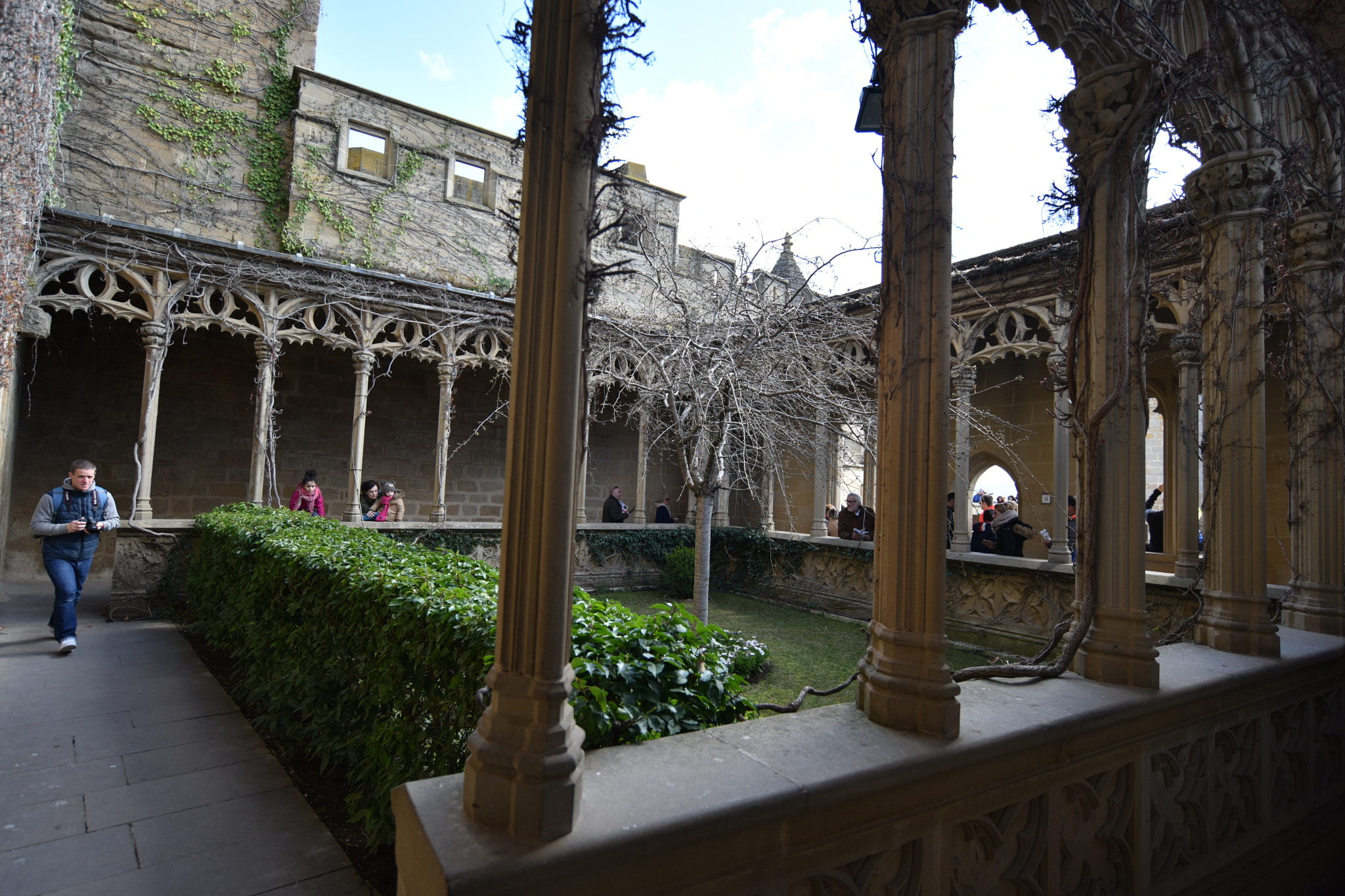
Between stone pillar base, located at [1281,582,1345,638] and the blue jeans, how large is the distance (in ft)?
27.2

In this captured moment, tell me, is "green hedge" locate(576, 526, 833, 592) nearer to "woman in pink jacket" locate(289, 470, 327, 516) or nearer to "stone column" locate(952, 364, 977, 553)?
"stone column" locate(952, 364, 977, 553)

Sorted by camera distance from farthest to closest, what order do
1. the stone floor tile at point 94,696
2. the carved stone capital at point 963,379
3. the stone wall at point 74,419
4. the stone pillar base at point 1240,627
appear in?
the stone wall at point 74,419 → the carved stone capital at point 963,379 → the stone floor tile at point 94,696 → the stone pillar base at point 1240,627

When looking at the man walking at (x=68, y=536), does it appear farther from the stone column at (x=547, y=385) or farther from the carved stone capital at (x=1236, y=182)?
the carved stone capital at (x=1236, y=182)

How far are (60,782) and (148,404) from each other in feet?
17.8

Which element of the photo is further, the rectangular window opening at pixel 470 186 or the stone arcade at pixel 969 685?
the rectangular window opening at pixel 470 186

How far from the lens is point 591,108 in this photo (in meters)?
1.53

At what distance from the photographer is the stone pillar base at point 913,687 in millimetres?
1851

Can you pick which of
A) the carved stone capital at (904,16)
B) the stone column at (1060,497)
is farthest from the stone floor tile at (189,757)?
the stone column at (1060,497)

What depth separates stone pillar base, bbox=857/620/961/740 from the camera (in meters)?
1.85

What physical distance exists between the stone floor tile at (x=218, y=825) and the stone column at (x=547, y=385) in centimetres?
214

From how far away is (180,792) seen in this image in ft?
10.4

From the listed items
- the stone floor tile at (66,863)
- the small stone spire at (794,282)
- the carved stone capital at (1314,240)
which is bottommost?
the stone floor tile at (66,863)

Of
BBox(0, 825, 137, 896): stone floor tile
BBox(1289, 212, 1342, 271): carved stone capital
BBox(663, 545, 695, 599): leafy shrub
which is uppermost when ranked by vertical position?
BBox(1289, 212, 1342, 271): carved stone capital

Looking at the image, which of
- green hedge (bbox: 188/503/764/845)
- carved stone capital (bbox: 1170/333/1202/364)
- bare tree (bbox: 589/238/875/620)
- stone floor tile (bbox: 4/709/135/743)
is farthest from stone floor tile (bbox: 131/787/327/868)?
carved stone capital (bbox: 1170/333/1202/364)
